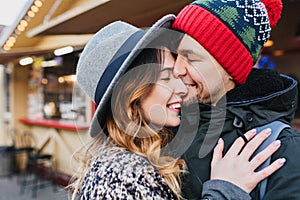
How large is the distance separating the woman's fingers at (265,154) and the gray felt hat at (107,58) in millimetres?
435

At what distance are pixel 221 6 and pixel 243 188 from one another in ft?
1.79

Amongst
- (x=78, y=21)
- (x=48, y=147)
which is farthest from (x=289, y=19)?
(x=48, y=147)

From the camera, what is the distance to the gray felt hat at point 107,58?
934 millimetres

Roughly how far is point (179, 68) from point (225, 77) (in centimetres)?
15

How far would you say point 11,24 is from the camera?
16.2 ft

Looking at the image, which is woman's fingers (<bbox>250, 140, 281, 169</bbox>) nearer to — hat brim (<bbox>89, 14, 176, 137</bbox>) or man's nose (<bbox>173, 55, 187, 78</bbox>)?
man's nose (<bbox>173, 55, 187, 78</bbox>)

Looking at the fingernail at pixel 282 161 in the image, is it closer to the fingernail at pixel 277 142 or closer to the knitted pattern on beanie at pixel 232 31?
the fingernail at pixel 277 142

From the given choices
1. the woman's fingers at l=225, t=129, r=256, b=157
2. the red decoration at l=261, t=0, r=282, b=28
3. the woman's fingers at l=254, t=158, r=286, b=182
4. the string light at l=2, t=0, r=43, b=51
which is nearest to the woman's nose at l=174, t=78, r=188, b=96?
the woman's fingers at l=225, t=129, r=256, b=157

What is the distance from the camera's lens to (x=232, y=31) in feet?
3.25

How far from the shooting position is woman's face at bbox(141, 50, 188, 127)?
0.96 meters

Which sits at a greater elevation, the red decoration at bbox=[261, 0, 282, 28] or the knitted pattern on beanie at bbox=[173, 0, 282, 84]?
the red decoration at bbox=[261, 0, 282, 28]

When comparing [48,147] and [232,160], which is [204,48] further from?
[48,147]

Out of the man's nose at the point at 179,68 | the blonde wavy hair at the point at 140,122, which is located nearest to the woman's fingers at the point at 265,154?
the blonde wavy hair at the point at 140,122

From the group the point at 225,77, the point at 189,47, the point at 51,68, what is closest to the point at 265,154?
the point at 225,77
